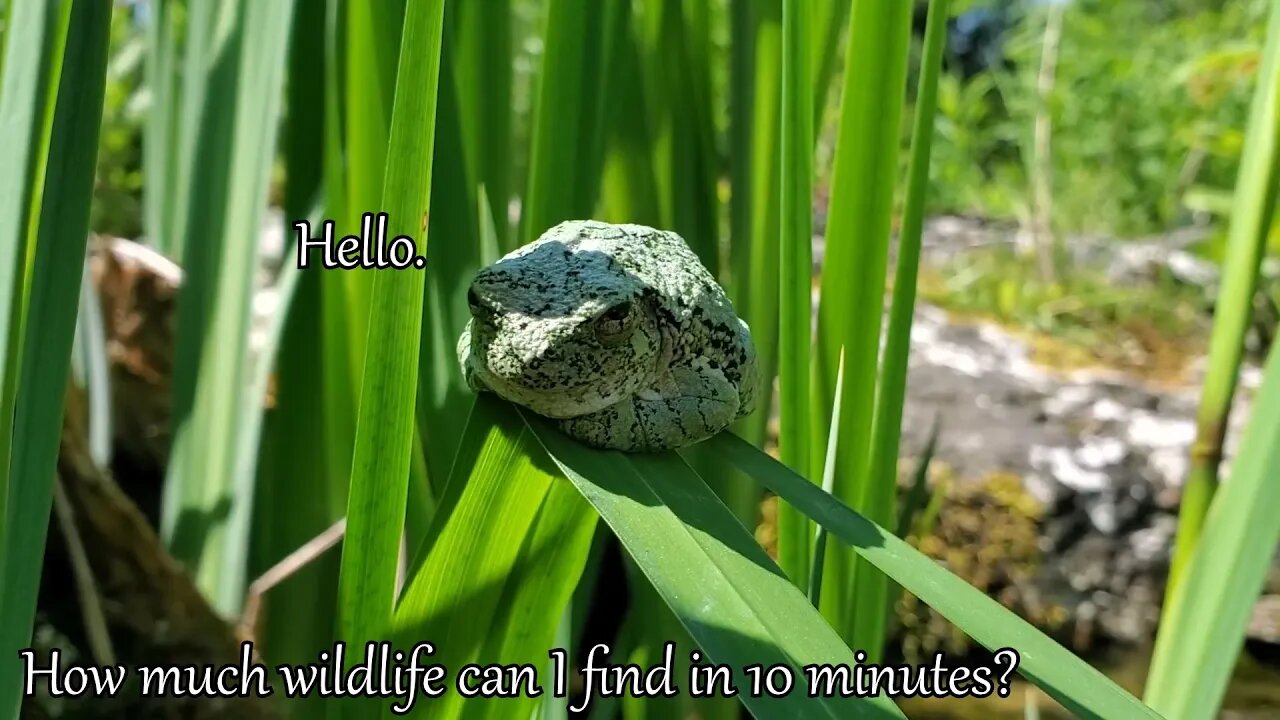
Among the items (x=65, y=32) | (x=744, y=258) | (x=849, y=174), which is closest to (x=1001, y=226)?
(x=744, y=258)

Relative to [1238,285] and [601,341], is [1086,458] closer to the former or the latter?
[1238,285]

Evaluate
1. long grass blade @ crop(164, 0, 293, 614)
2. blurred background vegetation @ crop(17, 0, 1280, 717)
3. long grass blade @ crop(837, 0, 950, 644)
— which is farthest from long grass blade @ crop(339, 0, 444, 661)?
long grass blade @ crop(164, 0, 293, 614)

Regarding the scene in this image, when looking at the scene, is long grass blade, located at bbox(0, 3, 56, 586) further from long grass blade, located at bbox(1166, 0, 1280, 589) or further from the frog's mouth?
long grass blade, located at bbox(1166, 0, 1280, 589)

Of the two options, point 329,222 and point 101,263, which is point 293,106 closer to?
point 329,222

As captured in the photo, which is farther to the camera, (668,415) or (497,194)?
(497,194)

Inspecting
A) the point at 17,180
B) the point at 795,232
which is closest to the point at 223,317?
the point at 17,180

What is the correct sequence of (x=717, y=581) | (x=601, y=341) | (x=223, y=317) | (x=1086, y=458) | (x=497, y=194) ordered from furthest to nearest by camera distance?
(x=1086, y=458) → (x=223, y=317) → (x=497, y=194) → (x=601, y=341) → (x=717, y=581)

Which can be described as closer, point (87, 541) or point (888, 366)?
point (888, 366)

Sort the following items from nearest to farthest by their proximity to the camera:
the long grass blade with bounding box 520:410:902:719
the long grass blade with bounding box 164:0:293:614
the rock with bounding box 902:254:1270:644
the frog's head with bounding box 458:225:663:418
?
the long grass blade with bounding box 520:410:902:719
the frog's head with bounding box 458:225:663:418
the long grass blade with bounding box 164:0:293:614
the rock with bounding box 902:254:1270:644
